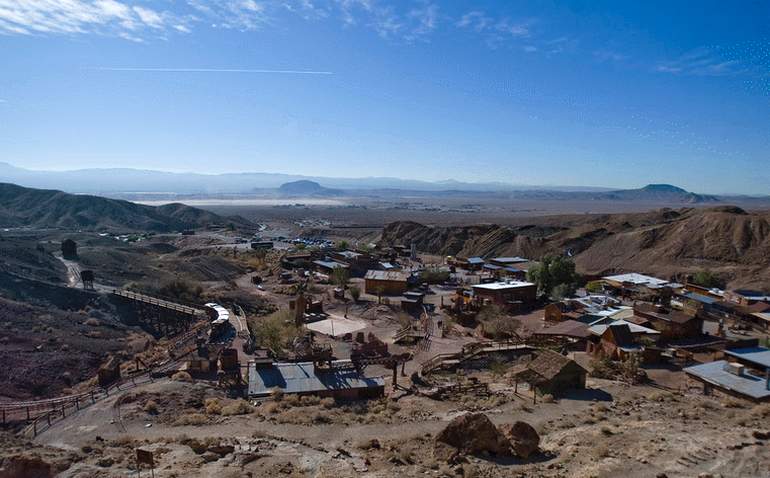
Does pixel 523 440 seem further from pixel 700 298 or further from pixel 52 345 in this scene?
pixel 700 298

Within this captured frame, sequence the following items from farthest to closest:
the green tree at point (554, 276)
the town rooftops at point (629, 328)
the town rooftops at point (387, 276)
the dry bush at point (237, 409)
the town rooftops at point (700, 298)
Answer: the town rooftops at point (387, 276)
the green tree at point (554, 276)
the town rooftops at point (700, 298)
the town rooftops at point (629, 328)
the dry bush at point (237, 409)

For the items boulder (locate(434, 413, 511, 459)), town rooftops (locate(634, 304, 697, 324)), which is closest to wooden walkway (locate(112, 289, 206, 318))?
boulder (locate(434, 413, 511, 459))

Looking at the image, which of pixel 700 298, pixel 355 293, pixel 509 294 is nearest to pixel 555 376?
pixel 509 294

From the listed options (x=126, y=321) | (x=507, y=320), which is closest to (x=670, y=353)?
(x=507, y=320)

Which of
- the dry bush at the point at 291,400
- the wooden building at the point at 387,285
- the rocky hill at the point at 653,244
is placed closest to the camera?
the dry bush at the point at 291,400

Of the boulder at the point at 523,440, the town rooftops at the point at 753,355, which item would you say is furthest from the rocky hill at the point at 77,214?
the town rooftops at the point at 753,355

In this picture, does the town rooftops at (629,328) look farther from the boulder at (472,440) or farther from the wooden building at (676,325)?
the boulder at (472,440)
